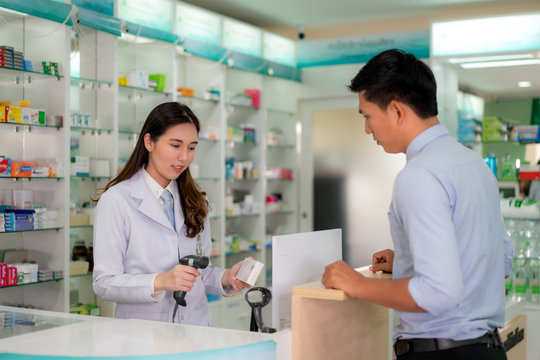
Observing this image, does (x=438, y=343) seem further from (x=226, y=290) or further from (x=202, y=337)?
(x=226, y=290)

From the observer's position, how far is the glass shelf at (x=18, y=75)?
4.61 meters

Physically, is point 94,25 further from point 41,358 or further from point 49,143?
point 41,358

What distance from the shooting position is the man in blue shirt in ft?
5.23

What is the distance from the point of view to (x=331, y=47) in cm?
785

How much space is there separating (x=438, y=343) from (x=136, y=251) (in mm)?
1281

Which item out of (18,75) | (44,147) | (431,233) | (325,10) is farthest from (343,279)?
(325,10)

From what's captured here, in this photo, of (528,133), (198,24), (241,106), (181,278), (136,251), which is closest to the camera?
(181,278)

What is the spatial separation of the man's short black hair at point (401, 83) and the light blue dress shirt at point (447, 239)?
80mm

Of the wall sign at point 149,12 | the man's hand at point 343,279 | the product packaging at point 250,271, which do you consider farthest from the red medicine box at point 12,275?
the man's hand at point 343,279

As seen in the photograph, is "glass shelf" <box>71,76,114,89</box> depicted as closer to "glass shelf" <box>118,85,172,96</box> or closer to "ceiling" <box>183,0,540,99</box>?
"glass shelf" <box>118,85,172,96</box>

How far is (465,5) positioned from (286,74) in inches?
85.1

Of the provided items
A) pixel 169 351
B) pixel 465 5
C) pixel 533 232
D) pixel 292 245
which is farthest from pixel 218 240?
pixel 169 351

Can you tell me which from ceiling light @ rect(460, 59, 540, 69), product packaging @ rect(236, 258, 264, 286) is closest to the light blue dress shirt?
product packaging @ rect(236, 258, 264, 286)

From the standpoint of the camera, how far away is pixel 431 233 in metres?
1.58
